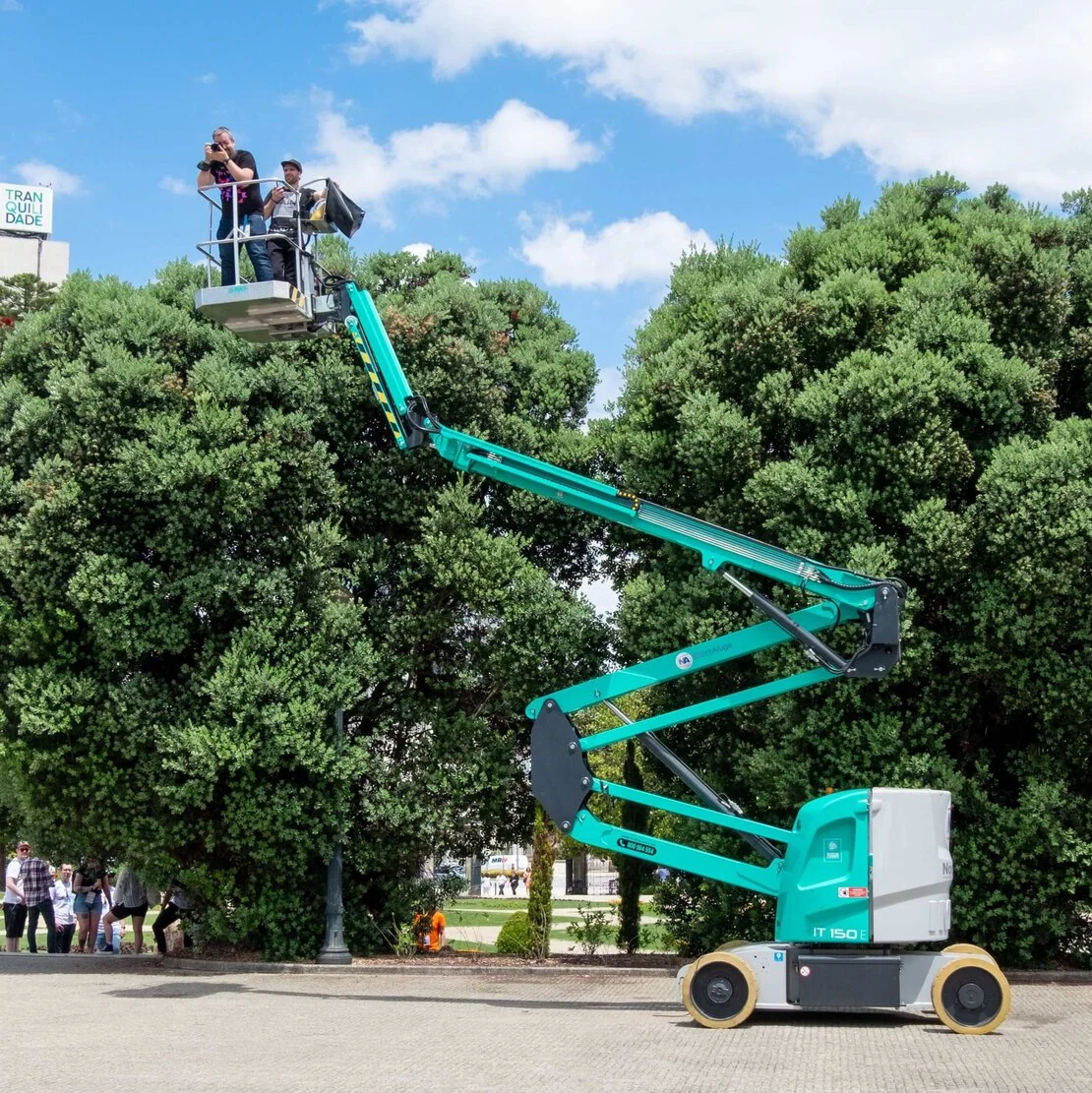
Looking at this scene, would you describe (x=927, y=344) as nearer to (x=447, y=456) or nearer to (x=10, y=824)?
(x=447, y=456)

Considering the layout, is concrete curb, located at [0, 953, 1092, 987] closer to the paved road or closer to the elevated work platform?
the paved road

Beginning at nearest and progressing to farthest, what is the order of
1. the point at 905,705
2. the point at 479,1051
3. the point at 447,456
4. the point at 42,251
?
the point at 479,1051 < the point at 447,456 < the point at 905,705 < the point at 42,251

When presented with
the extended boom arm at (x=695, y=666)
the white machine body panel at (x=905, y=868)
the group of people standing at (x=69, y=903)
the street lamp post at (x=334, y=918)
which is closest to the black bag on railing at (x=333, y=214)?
the extended boom arm at (x=695, y=666)

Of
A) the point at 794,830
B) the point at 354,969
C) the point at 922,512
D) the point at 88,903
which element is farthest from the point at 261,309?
the point at 88,903

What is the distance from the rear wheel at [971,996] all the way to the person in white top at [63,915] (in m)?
14.7

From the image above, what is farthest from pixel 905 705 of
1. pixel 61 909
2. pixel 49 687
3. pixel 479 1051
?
pixel 61 909

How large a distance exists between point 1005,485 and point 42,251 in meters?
75.3

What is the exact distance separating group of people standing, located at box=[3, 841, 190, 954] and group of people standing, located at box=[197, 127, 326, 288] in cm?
987

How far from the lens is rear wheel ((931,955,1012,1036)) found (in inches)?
448

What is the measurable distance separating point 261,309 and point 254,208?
1.48 m

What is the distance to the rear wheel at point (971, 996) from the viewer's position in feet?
37.3

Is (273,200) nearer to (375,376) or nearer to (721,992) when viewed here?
(375,376)

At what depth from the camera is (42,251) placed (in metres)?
79.3

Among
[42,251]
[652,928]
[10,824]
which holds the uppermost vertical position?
[42,251]
